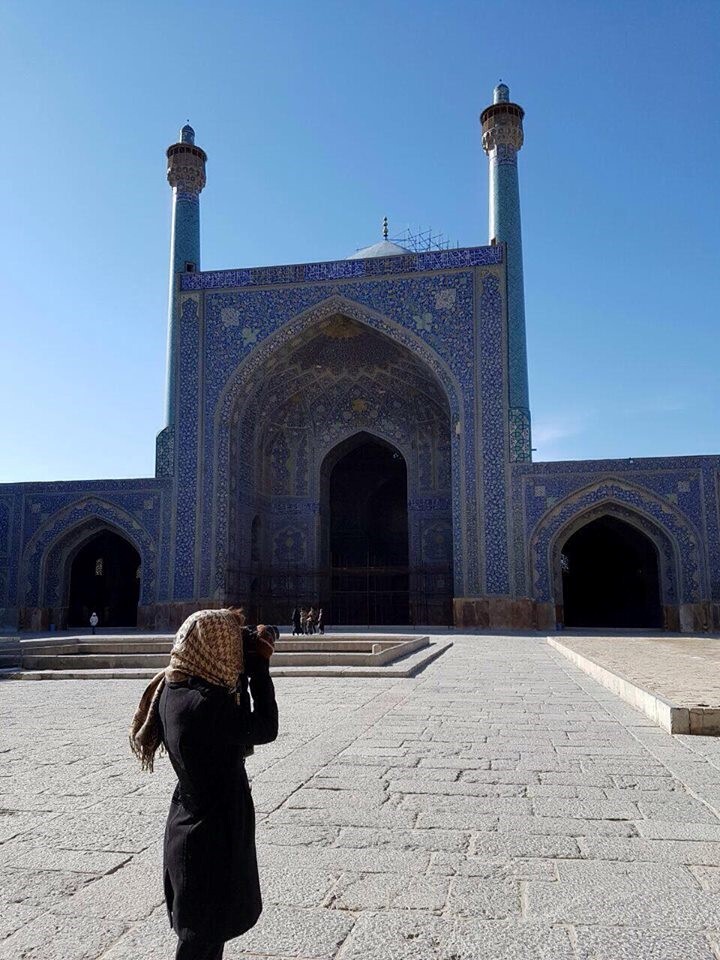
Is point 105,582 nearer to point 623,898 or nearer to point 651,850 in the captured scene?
point 651,850

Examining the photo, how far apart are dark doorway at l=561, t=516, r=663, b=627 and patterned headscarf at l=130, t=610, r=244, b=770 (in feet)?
66.4

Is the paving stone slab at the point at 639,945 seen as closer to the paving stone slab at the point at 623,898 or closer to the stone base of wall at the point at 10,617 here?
the paving stone slab at the point at 623,898

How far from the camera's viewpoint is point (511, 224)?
1759 centimetres

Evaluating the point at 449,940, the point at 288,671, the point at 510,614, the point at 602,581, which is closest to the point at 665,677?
the point at 288,671

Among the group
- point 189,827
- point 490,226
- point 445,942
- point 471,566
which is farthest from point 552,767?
point 490,226

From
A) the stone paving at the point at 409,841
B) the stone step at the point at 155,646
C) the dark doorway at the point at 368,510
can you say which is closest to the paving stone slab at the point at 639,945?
the stone paving at the point at 409,841

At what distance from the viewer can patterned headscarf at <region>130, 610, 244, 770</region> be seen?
1615mm

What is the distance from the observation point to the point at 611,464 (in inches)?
623

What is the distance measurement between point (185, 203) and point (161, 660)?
13754 millimetres

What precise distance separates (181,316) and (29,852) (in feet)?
55.0

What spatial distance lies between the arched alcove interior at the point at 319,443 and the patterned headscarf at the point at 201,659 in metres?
16.3

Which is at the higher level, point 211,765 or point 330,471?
point 330,471

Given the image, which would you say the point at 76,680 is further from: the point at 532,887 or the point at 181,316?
the point at 181,316

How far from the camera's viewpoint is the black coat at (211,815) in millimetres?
1491
